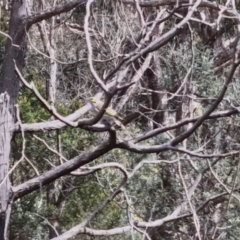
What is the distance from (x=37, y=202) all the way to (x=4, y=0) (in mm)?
2122

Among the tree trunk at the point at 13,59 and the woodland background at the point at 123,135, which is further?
the woodland background at the point at 123,135

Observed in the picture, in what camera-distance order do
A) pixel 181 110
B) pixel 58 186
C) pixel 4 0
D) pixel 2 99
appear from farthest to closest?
pixel 4 0 → pixel 181 110 → pixel 58 186 → pixel 2 99

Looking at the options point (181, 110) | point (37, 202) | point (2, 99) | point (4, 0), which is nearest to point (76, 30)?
point (4, 0)

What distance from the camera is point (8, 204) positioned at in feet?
12.4

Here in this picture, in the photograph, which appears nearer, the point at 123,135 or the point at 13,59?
the point at 13,59

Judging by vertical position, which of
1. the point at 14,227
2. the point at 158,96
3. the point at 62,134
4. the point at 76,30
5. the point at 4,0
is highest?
the point at 4,0

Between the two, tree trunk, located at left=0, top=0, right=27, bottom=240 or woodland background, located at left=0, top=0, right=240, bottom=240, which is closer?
tree trunk, located at left=0, top=0, right=27, bottom=240

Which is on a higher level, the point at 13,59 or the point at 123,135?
the point at 13,59

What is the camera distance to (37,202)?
16.2 feet

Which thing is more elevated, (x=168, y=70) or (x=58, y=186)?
(x=168, y=70)

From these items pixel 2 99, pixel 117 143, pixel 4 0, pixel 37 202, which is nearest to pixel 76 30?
pixel 4 0

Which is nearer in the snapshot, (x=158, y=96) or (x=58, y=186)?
(x=58, y=186)

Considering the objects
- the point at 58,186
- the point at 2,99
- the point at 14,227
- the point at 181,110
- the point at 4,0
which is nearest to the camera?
the point at 2,99

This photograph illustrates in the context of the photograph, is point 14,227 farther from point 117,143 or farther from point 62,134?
point 117,143
